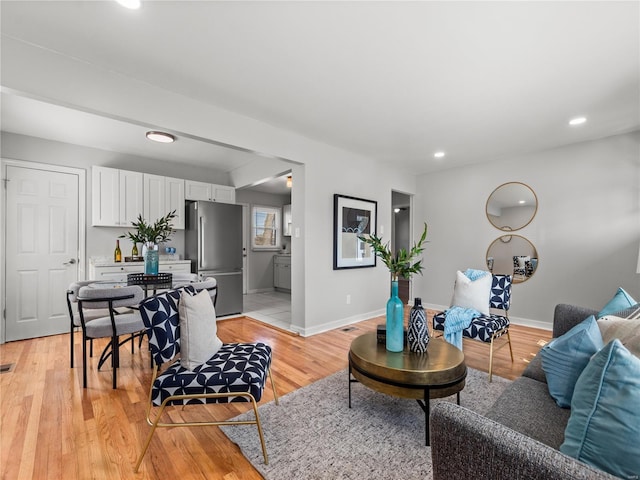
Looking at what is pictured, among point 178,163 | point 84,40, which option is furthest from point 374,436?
point 178,163

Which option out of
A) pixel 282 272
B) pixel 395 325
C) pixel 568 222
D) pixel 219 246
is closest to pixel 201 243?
pixel 219 246

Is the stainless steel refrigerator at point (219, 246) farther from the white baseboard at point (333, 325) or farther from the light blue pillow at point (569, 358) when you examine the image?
the light blue pillow at point (569, 358)

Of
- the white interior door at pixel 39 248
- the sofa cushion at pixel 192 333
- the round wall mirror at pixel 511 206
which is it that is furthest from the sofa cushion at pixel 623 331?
the white interior door at pixel 39 248

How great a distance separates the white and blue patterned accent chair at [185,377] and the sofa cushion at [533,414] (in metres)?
1.18

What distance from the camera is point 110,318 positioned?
2521mm

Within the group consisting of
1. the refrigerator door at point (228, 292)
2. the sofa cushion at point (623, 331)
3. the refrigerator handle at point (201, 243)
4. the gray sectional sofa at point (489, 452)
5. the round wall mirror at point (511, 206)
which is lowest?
the refrigerator door at point (228, 292)

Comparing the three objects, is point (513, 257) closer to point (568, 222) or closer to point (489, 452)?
point (568, 222)

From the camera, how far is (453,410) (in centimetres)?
85

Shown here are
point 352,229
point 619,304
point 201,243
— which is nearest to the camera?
point 619,304

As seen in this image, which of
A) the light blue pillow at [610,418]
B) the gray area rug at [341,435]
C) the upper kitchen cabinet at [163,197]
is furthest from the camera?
the upper kitchen cabinet at [163,197]

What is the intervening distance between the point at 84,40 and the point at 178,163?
10.2ft

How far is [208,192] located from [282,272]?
9.14 feet

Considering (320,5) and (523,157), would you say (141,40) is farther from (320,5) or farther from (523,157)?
(523,157)

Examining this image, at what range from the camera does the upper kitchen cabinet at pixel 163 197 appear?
4502 millimetres
